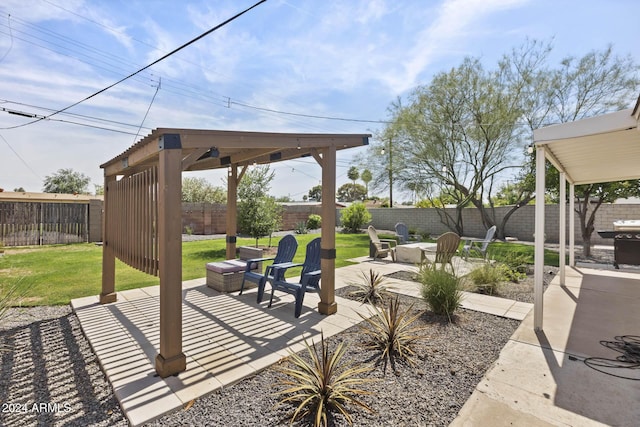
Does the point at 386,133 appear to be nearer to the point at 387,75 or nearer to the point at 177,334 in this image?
the point at 387,75

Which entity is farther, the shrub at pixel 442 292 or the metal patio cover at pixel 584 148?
the shrub at pixel 442 292

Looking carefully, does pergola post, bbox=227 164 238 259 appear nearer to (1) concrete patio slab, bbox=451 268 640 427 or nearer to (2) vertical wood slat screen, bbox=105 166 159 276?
(2) vertical wood slat screen, bbox=105 166 159 276

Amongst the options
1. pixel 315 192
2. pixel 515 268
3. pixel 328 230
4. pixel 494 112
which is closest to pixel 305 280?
pixel 328 230

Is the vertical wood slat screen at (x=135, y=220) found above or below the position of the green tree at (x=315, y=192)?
below

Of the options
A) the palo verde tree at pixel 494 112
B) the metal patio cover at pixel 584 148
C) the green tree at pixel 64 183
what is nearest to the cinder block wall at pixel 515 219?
the palo verde tree at pixel 494 112

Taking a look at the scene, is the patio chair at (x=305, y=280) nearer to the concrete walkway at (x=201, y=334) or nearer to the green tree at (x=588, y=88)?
the concrete walkway at (x=201, y=334)

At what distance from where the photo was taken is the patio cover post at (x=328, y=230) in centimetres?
393

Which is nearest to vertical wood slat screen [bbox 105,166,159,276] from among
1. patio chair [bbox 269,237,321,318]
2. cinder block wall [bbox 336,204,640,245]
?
patio chair [bbox 269,237,321,318]

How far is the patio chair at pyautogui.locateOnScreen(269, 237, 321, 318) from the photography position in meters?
3.93

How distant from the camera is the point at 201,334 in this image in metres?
3.40

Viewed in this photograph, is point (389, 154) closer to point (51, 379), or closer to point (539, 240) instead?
point (539, 240)

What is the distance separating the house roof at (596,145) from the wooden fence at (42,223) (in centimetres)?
1488

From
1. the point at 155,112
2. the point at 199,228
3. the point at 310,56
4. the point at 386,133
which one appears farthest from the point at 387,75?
the point at 199,228

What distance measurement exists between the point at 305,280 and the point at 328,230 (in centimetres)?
75
